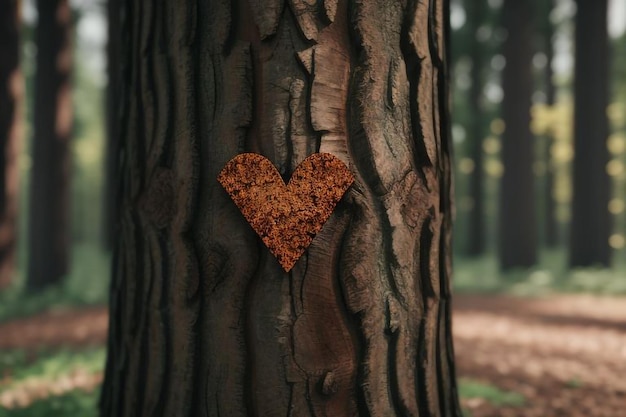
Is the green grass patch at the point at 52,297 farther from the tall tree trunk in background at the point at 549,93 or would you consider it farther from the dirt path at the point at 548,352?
the tall tree trunk in background at the point at 549,93

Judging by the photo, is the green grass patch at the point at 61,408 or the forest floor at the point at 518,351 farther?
the forest floor at the point at 518,351

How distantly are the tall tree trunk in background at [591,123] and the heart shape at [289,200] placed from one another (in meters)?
12.0

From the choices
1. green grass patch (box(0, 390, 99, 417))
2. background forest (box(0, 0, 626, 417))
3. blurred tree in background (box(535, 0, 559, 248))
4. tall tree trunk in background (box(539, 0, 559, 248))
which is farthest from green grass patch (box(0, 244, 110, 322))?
tall tree trunk in background (box(539, 0, 559, 248))

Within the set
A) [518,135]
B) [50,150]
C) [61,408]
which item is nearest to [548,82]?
[518,135]

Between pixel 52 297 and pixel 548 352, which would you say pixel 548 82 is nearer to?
pixel 548 352

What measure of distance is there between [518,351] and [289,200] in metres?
4.58

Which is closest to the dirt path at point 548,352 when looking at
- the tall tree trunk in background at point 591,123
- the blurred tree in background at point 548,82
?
the tall tree trunk in background at point 591,123

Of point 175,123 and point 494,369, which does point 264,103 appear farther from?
point 494,369

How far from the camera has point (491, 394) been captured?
12.2ft

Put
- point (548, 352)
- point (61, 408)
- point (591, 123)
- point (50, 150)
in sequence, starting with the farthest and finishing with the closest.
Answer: point (591, 123) → point (50, 150) → point (548, 352) → point (61, 408)

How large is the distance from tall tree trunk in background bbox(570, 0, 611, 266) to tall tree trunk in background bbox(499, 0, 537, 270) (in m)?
0.98

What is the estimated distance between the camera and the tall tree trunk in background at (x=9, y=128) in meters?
9.79

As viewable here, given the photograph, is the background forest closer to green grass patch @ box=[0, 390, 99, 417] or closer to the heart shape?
green grass patch @ box=[0, 390, 99, 417]

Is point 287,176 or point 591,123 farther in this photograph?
point 591,123
